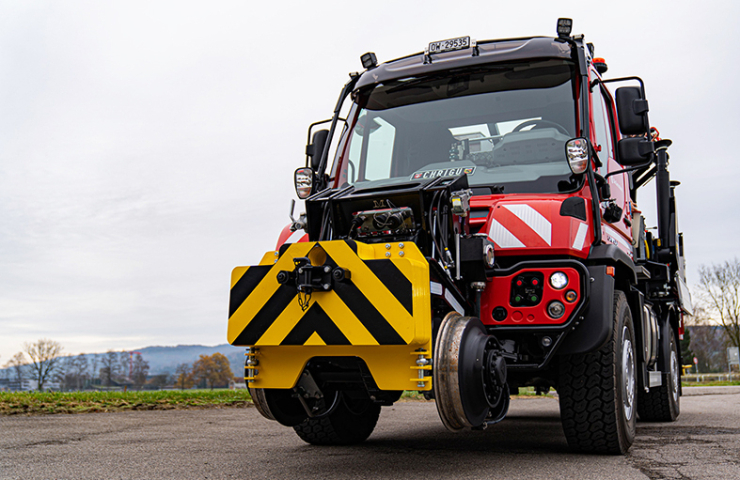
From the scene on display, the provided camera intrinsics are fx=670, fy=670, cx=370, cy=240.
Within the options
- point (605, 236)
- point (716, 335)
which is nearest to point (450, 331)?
point (605, 236)

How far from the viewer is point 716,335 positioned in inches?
1652

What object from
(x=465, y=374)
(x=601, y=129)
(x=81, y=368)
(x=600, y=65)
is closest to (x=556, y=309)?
(x=465, y=374)

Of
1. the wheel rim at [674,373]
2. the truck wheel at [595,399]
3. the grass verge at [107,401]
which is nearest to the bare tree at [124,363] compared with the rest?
the grass verge at [107,401]

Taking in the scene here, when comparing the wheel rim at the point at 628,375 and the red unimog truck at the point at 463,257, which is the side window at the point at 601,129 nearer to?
the red unimog truck at the point at 463,257

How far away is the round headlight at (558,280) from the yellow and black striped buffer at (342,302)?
107 centimetres

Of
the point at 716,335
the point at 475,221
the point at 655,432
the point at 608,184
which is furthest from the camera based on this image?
the point at 716,335

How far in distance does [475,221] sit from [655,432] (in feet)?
11.8

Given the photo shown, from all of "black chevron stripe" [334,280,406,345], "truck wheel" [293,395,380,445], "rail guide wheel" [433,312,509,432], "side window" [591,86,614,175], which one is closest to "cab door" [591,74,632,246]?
"side window" [591,86,614,175]

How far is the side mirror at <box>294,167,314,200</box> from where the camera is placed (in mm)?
5461

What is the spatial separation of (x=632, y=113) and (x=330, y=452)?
3.48 meters

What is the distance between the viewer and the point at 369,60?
230 inches

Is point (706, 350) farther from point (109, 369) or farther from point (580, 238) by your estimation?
point (580, 238)

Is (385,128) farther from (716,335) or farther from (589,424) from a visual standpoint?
(716,335)

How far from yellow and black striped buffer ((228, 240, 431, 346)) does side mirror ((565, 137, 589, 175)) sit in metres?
1.53
